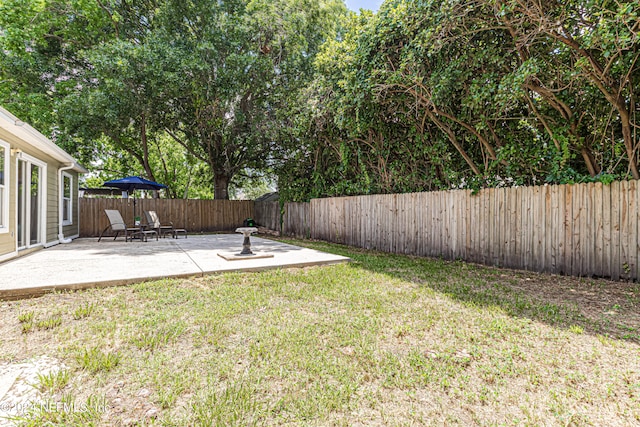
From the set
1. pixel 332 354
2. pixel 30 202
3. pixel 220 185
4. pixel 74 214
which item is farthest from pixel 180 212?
pixel 332 354

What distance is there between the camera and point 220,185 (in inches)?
554

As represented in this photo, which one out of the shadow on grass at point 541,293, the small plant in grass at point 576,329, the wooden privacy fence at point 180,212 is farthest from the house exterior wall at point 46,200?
the small plant in grass at point 576,329

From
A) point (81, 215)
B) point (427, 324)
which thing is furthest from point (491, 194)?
point (81, 215)

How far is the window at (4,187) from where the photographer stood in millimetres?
5055

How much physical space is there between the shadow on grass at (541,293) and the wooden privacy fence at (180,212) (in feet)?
32.4

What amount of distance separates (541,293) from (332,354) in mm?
2973

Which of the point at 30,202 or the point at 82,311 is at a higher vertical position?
the point at 30,202

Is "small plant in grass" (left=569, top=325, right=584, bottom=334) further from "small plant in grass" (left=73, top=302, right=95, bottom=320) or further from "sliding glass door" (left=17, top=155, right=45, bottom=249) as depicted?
"sliding glass door" (left=17, top=155, right=45, bottom=249)

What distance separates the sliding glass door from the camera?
19.5ft

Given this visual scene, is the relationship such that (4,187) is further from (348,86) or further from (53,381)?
A: (348,86)

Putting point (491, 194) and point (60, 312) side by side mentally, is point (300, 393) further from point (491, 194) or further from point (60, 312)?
point (491, 194)

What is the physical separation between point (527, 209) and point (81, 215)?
13313 mm

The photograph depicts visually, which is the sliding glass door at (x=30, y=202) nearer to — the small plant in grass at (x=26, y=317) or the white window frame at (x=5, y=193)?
the white window frame at (x=5, y=193)

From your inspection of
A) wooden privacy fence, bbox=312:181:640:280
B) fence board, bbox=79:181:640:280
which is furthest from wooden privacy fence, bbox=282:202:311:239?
wooden privacy fence, bbox=312:181:640:280
